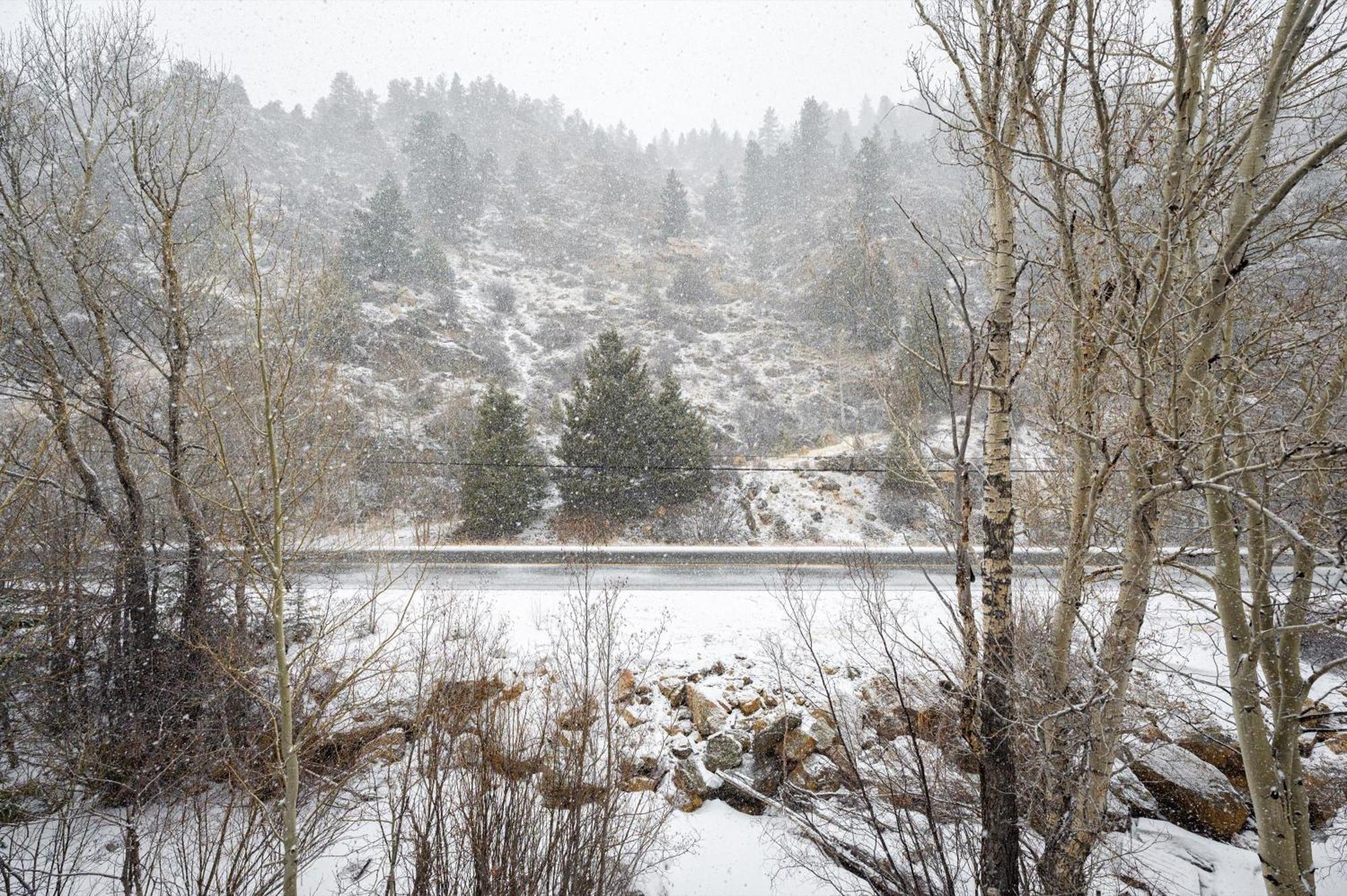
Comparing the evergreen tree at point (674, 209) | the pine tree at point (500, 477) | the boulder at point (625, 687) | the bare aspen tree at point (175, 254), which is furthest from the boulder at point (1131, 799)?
the evergreen tree at point (674, 209)

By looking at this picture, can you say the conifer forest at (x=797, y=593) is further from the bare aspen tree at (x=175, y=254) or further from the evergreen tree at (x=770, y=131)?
the evergreen tree at (x=770, y=131)

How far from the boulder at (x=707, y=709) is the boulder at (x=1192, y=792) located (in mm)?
4542

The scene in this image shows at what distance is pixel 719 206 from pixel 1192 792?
43033 mm

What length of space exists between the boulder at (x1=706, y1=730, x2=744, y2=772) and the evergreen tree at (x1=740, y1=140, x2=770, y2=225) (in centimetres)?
3978

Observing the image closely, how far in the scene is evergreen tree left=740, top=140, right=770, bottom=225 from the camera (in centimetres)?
4081

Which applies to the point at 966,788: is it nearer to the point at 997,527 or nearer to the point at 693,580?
the point at 997,527

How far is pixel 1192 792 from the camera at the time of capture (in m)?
6.17

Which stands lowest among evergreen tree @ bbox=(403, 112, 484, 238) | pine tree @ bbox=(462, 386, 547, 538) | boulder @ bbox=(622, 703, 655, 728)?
boulder @ bbox=(622, 703, 655, 728)

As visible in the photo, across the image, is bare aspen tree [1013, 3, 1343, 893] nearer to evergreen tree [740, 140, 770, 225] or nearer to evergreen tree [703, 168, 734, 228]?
evergreen tree [740, 140, 770, 225]

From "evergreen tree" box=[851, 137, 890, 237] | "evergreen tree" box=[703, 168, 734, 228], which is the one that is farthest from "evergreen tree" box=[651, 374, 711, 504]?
"evergreen tree" box=[703, 168, 734, 228]

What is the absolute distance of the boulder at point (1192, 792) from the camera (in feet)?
19.8

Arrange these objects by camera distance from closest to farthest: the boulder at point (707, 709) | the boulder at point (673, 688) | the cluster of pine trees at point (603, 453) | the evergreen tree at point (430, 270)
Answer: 1. the boulder at point (707, 709)
2. the boulder at point (673, 688)
3. the cluster of pine trees at point (603, 453)
4. the evergreen tree at point (430, 270)

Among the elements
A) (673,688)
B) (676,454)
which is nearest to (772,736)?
(673,688)

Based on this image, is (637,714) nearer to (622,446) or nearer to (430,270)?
(622,446)
